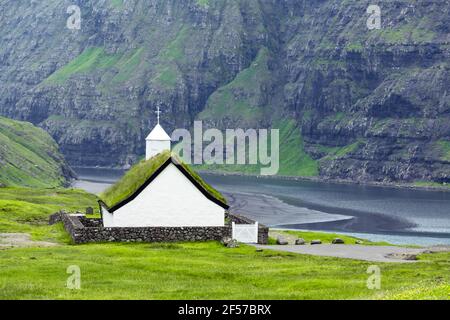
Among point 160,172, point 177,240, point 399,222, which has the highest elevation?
point 160,172

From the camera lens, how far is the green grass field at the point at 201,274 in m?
37.2

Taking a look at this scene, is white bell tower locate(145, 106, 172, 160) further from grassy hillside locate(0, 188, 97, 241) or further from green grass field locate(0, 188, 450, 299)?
green grass field locate(0, 188, 450, 299)

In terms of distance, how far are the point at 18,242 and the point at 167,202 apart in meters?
12.6

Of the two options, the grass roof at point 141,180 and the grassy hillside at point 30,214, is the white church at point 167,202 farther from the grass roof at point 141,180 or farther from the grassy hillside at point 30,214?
the grassy hillside at point 30,214

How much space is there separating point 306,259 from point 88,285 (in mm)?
20175

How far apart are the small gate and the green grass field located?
263 centimetres

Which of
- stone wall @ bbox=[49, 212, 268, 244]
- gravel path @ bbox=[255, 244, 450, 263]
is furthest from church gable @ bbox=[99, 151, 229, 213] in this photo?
gravel path @ bbox=[255, 244, 450, 263]

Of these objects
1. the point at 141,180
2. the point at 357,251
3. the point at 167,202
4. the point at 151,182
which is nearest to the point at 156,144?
the point at 141,180

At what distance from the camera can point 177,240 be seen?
69.0m

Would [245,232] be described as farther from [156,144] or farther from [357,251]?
[156,144]

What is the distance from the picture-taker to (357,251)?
63.7 m
